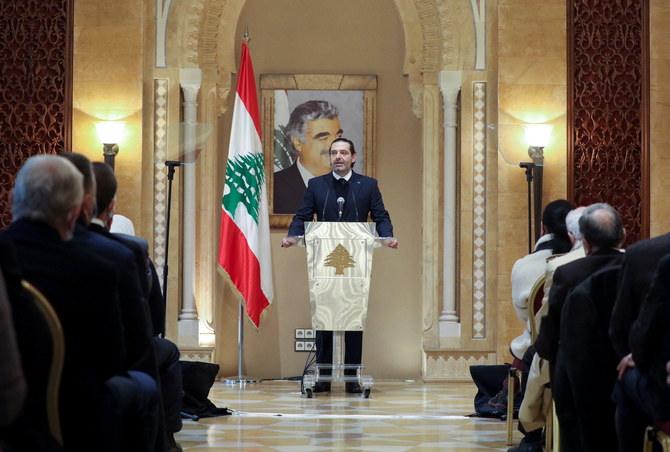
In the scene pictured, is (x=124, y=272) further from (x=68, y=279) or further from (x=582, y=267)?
(x=582, y=267)

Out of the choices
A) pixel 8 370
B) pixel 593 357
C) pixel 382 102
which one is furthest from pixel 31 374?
pixel 382 102

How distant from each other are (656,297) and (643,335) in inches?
5.5

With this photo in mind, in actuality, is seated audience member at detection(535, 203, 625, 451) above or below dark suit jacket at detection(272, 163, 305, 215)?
below

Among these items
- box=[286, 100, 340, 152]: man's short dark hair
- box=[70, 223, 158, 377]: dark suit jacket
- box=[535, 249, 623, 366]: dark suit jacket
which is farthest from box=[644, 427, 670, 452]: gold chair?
box=[286, 100, 340, 152]: man's short dark hair

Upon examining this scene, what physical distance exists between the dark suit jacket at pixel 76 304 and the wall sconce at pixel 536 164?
619cm

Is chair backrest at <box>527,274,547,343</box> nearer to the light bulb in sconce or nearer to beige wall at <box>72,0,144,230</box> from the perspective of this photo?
the light bulb in sconce

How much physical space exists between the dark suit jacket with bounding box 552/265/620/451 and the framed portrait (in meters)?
6.24

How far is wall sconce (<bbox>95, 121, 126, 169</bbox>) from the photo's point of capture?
9125mm

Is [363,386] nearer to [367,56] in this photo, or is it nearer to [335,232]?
[335,232]

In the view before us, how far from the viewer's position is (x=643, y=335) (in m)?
3.26

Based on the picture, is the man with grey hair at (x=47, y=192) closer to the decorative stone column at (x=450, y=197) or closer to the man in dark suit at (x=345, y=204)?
the man in dark suit at (x=345, y=204)

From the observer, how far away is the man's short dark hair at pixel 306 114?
10055 millimetres

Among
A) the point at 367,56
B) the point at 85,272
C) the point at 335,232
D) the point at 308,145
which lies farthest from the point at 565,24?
the point at 85,272

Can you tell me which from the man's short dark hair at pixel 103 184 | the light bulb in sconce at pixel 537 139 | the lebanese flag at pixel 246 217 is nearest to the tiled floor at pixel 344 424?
the lebanese flag at pixel 246 217
